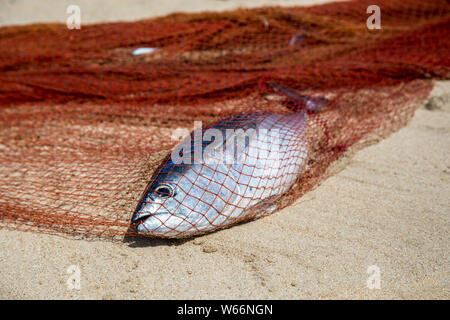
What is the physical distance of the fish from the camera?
2172 millimetres

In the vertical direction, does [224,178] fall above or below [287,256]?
above

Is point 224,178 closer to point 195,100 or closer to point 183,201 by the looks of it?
point 183,201

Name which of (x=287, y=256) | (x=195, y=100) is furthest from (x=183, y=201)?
(x=195, y=100)

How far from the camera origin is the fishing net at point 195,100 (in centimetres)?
259

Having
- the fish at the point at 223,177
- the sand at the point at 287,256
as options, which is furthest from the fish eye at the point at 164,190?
the sand at the point at 287,256

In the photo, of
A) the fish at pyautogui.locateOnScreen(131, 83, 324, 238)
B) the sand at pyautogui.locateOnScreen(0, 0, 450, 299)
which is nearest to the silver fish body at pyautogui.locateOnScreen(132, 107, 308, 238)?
the fish at pyautogui.locateOnScreen(131, 83, 324, 238)

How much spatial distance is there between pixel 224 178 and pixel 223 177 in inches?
0.5

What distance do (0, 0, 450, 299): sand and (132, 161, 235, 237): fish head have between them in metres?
0.21

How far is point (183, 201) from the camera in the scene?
2.19 metres

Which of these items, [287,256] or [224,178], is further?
[224,178]

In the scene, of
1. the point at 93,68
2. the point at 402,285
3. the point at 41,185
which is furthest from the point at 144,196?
the point at 93,68

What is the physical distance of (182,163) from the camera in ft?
7.80

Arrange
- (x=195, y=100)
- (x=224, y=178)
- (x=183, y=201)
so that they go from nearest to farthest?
(x=183, y=201)
(x=224, y=178)
(x=195, y=100)

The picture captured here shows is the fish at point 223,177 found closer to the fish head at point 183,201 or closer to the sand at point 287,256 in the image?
the fish head at point 183,201
